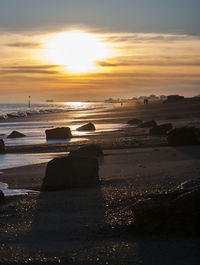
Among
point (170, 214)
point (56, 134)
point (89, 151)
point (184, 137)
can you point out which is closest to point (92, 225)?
point (170, 214)

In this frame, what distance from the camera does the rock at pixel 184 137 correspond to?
14664 mm

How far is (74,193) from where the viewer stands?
7.61 meters

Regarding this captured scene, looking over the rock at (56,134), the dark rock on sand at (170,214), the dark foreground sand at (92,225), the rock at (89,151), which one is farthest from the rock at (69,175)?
the rock at (56,134)

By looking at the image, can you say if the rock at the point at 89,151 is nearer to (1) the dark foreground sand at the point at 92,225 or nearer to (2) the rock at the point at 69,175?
(1) the dark foreground sand at the point at 92,225

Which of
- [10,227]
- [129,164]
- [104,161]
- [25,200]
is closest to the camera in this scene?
[10,227]

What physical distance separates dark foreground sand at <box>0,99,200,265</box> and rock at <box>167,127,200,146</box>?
4595 millimetres

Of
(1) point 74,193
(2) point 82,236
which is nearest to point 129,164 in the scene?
(1) point 74,193

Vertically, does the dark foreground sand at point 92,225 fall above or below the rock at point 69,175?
below

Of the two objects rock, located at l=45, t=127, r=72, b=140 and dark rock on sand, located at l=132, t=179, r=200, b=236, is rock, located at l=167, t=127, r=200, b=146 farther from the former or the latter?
dark rock on sand, located at l=132, t=179, r=200, b=236

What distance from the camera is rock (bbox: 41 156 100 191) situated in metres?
8.06

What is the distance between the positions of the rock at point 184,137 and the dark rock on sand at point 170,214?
9566 mm

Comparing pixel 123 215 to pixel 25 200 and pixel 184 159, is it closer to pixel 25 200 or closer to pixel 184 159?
pixel 25 200

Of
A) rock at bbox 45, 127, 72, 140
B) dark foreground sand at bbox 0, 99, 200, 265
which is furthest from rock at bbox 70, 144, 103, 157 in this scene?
rock at bbox 45, 127, 72, 140

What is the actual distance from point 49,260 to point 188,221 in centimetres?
160
